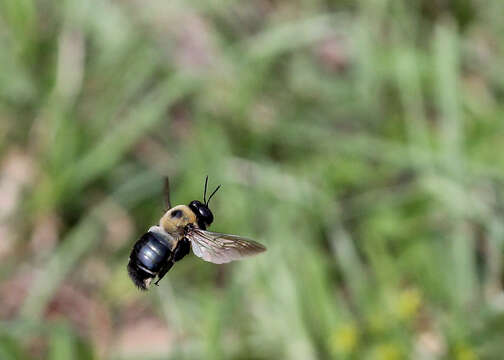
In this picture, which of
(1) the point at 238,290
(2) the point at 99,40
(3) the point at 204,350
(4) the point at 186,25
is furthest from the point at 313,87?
(3) the point at 204,350

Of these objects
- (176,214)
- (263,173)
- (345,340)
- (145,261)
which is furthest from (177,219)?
(263,173)

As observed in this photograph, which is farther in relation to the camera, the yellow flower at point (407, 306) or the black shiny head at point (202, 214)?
the yellow flower at point (407, 306)

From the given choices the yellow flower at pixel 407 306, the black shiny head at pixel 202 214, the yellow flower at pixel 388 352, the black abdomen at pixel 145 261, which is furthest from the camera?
the yellow flower at pixel 407 306

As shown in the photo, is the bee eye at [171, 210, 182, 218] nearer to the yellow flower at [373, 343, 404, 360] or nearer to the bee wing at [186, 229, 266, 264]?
the bee wing at [186, 229, 266, 264]

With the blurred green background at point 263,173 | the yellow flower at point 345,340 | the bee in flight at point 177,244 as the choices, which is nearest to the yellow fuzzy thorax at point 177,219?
the bee in flight at point 177,244

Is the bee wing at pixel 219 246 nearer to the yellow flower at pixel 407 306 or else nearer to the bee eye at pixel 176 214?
the bee eye at pixel 176 214

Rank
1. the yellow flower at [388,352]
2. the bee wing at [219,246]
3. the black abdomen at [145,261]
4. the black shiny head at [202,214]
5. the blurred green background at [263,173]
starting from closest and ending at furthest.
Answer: the bee wing at [219,246]
the black abdomen at [145,261]
the black shiny head at [202,214]
the yellow flower at [388,352]
the blurred green background at [263,173]

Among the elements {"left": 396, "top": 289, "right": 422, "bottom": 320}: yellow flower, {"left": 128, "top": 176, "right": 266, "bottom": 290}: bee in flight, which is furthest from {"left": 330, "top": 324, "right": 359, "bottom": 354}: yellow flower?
{"left": 128, "top": 176, "right": 266, "bottom": 290}: bee in flight

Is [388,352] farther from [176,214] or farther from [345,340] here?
[176,214]
